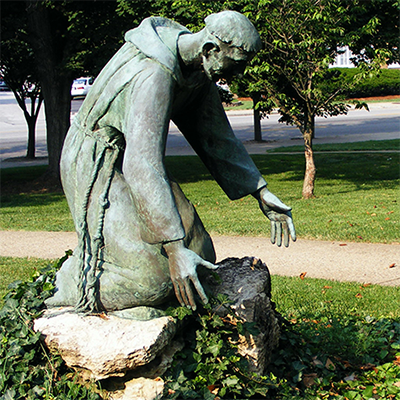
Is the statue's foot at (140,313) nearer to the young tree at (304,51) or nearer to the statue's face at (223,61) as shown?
the statue's face at (223,61)

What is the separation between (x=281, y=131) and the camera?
2467cm

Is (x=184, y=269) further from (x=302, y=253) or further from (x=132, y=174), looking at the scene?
(x=302, y=253)

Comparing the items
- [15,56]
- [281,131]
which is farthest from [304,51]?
[281,131]

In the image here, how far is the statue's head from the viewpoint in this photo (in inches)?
114

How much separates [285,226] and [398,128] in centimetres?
2090

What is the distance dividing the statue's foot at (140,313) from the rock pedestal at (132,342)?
41 mm

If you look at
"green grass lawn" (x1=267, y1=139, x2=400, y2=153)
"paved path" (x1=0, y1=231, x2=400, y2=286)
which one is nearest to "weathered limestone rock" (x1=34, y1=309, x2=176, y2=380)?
"paved path" (x1=0, y1=231, x2=400, y2=286)

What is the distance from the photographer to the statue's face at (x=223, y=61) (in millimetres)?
2936

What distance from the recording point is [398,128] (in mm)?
22969

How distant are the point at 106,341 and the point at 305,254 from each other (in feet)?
15.0

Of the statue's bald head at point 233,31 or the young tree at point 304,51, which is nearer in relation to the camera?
the statue's bald head at point 233,31

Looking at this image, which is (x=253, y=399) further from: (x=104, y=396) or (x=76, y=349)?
(x=76, y=349)

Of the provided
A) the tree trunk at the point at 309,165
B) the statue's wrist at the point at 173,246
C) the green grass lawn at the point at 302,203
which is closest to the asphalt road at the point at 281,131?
the green grass lawn at the point at 302,203

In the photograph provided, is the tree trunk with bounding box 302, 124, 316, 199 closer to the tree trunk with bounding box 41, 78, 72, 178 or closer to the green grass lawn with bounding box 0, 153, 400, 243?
the green grass lawn with bounding box 0, 153, 400, 243
